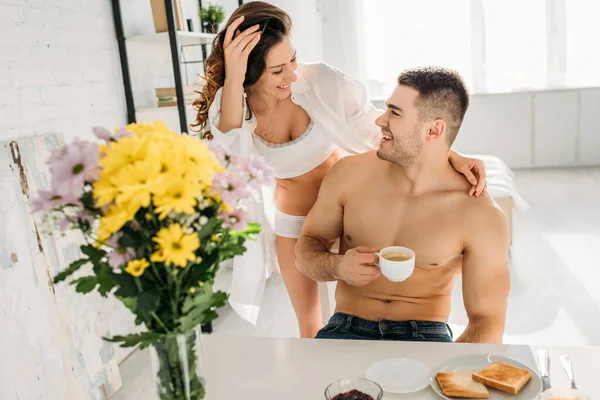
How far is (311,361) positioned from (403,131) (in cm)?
79

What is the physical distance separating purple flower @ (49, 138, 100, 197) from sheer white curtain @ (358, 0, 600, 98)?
18.5 ft

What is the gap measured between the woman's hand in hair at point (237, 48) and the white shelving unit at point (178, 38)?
92 cm

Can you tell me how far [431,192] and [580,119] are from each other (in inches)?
201

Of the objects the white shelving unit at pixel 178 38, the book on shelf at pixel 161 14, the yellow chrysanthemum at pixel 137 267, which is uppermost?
the book on shelf at pixel 161 14

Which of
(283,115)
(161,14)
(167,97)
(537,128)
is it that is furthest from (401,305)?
(537,128)

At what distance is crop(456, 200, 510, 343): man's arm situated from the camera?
1.44 meters

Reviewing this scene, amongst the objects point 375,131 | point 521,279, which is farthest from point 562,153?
point 375,131

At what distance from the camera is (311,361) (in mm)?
1126

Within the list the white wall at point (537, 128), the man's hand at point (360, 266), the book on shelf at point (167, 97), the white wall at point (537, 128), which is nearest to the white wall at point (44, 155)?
the book on shelf at point (167, 97)

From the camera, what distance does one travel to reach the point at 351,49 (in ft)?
19.8

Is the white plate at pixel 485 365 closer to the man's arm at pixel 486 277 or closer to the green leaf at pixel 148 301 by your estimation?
the man's arm at pixel 486 277

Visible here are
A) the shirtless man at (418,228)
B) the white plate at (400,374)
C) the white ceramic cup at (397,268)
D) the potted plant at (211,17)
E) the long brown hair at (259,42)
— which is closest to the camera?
the white plate at (400,374)

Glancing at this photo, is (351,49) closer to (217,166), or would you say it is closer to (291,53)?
(291,53)

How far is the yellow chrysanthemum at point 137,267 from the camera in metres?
0.66
